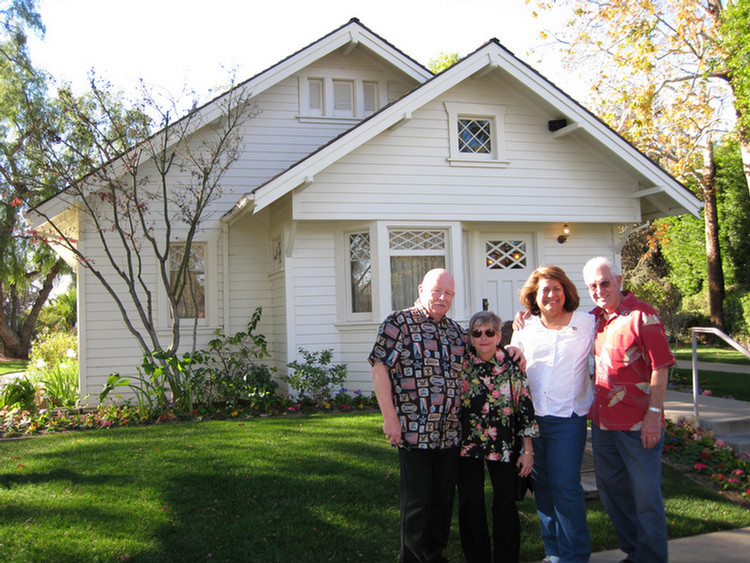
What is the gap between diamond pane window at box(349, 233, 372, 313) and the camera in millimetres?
9961

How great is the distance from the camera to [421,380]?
3.70 metres

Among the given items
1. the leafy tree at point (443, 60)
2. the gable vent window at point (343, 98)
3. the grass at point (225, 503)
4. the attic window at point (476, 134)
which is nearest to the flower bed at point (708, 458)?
the grass at point (225, 503)

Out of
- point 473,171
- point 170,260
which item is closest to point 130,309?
point 170,260

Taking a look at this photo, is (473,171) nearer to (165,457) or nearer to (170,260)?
(170,260)

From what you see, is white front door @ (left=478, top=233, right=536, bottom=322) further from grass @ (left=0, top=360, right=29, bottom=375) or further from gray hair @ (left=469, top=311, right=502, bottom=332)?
grass @ (left=0, top=360, right=29, bottom=375)

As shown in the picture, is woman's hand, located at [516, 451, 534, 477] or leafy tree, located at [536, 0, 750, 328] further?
leafy tree, located at [536, 0, 750, 328]

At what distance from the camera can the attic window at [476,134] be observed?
10180 millimetres

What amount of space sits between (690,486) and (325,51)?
28.5 ft

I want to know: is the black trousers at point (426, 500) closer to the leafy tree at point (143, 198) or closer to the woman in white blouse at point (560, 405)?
the woman in white blouse at point (560, 405)

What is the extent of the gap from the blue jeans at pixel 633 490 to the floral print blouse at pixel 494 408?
0.57 metres

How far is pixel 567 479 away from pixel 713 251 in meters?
17.2

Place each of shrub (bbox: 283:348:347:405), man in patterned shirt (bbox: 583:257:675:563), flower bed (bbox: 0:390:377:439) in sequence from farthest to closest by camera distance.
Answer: shrub (bbox: 283:348:347:405)
flower bed (bbox: 0:390:377:439)
man in patterned shirt (bbox: 583:257:675:563)

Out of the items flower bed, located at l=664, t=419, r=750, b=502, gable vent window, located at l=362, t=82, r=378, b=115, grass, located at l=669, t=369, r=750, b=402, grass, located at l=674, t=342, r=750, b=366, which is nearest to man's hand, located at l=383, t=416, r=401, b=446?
flower bed, located at l=664, t=419, r=750, b=502

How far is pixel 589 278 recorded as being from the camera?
13.2 feet
